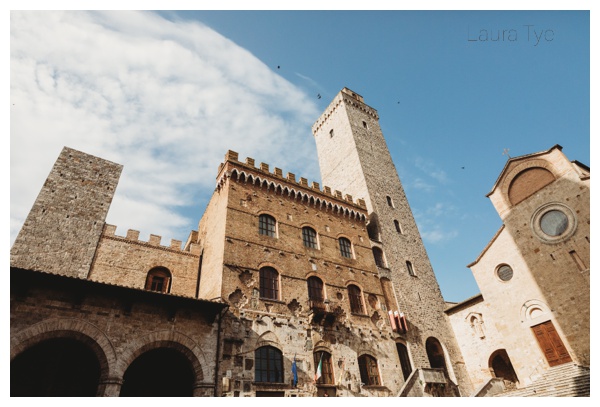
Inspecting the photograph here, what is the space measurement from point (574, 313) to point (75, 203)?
23.1 m

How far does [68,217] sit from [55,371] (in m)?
6.42

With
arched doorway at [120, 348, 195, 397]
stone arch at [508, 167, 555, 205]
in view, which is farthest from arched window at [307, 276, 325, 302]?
stone arch at [508, 167, 555, 205]

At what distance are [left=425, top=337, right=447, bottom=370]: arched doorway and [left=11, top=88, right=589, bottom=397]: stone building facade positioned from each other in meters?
0.06

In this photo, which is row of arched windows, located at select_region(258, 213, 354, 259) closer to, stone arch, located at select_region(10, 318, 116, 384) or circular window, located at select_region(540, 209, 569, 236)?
stone arch, located at select_region(10, 318, 116, 384)

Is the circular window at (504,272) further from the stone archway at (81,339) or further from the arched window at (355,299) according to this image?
the stone archway at (81,339)

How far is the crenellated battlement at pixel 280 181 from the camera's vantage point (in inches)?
688

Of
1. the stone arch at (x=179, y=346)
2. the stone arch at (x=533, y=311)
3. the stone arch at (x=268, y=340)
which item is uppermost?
the stone arch at (x=533, y=311)

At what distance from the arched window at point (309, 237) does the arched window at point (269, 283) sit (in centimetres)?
293

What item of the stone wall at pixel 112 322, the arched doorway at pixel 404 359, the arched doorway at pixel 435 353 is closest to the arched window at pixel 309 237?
the arched doorway at pixel 404 359

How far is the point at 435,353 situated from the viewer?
1870cm

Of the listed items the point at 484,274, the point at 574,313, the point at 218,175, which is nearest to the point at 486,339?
the point at 484,274

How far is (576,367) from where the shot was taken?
13.8 m

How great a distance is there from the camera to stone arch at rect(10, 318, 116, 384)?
9375 mm

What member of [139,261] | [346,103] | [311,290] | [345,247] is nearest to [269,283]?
[311,290]
